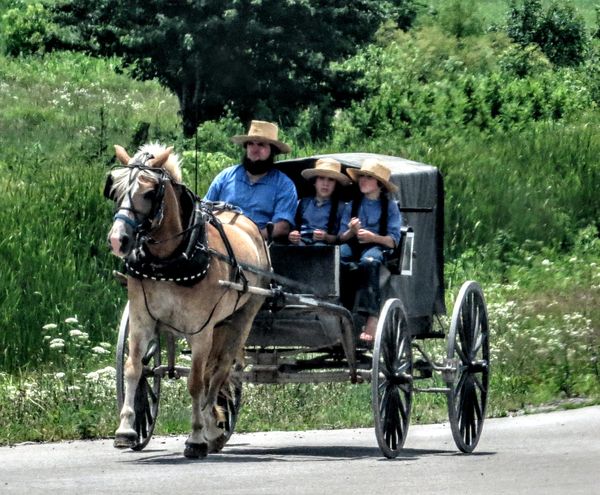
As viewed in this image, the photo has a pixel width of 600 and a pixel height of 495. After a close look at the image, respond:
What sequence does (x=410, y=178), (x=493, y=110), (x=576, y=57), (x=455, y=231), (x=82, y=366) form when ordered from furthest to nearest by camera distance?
1. (x=576, y=57)
2. (x=493, y=110)
3. (x=455, y=231)
4. (x=82, y=366)
5. (x=410, y=178)

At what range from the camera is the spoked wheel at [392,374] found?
12.3 metres

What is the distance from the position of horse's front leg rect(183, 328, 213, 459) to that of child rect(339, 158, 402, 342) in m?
1.44

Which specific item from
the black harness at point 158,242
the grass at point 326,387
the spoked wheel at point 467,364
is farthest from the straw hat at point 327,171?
the grass at point 326,387

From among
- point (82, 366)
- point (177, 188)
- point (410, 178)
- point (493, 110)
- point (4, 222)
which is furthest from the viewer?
point (493, 110)

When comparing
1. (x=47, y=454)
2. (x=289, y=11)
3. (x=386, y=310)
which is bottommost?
(x=47, y=454)

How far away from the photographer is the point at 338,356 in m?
13.7

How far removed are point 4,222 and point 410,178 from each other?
814 cm

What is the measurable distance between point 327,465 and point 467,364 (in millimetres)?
2188

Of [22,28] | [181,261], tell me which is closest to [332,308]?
[181,261]

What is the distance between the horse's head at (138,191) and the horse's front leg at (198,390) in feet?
2.88

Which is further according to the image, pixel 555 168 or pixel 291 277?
pixel 555 168

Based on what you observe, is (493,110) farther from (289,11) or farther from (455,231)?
(455,231)

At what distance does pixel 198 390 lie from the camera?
40.3 feet

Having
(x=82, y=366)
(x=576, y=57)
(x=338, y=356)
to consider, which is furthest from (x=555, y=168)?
(x=576, y=57)
